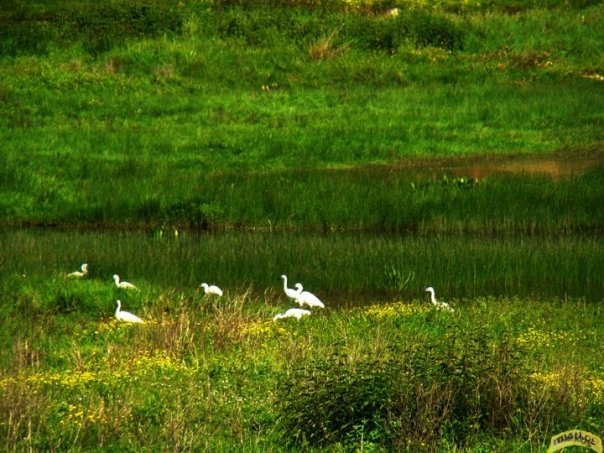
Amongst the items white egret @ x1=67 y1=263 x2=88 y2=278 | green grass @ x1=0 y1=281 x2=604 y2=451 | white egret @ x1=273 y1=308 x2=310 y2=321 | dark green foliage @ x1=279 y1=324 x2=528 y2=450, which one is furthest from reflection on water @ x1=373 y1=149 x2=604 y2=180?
dark green foliage @ x1=279 y1=324 x2=528 y2=450

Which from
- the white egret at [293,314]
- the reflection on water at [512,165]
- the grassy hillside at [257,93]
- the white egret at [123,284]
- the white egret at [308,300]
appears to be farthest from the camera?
the grassy hillside at [257,93]

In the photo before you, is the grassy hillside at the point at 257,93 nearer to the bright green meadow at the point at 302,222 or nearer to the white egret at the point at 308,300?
the bright green meadow at the point at 302,222

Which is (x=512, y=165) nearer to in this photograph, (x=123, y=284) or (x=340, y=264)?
(x=340, y=264)

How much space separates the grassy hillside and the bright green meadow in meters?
0.08

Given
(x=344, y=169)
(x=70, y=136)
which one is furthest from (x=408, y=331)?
(x=70, y=136)

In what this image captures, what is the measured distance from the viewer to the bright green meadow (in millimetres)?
10789

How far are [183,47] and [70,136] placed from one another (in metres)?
6.96

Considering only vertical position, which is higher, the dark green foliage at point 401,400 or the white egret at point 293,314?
the dark green foliage at point 401,400

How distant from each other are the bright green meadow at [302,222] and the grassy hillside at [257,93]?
76 mm

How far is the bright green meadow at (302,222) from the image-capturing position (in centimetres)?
1079

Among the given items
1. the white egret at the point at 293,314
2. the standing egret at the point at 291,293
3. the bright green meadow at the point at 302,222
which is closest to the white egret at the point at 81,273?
the bright green meadow at the point at 302,222

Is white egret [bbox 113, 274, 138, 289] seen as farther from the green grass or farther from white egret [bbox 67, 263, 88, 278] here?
the green grass

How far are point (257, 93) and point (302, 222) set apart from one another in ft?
25.5

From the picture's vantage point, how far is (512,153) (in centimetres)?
2700
